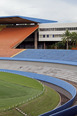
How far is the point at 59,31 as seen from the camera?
193ft

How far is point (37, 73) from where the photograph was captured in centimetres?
3173

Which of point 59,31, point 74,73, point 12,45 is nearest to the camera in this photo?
point 74,73

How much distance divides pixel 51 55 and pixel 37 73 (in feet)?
33.5

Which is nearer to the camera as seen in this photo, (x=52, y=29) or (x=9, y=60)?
(x=9, y=60)

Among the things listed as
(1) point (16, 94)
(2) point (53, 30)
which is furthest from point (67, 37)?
(1) point (16, 94)

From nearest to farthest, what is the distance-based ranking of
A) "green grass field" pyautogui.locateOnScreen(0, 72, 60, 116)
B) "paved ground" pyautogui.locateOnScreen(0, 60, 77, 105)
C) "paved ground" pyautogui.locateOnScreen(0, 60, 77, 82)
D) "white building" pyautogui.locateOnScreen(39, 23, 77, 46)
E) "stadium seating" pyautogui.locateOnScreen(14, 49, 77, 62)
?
1. "green grass field" pyautogui.locateOnScreen(0, 72, 60, 116)
2. "paved ground" pyautogui.locateOnScreen(0, 60, 77, 105)
3. "paved ground" pyautogui.locateOnScreen(0, 60, 77, 82)
4. "stadium seating" pyautogui.locateOnScreen(14, 49, 77, 62)
5. "white building" pyautogui.locateOnScreen(39, 23, 77, 46)

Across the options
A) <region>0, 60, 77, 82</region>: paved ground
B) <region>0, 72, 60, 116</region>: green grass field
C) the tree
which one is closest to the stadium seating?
<region>0, 60, 77, 82</region>: paved ground

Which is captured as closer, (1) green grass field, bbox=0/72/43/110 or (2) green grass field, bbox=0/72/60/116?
(2) green grass field, bbox=0/72/60/116

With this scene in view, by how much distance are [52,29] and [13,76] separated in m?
33.8

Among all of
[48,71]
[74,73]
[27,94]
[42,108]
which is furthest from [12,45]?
[42,108]

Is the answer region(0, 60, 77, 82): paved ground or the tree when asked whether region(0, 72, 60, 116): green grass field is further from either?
the tree

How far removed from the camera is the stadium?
16.2 metres

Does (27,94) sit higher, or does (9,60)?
(27,94)

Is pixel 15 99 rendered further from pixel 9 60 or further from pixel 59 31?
pixel 59 31
